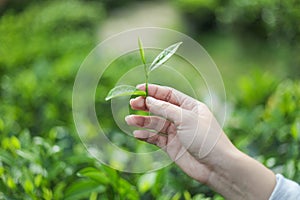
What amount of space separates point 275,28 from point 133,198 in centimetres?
438

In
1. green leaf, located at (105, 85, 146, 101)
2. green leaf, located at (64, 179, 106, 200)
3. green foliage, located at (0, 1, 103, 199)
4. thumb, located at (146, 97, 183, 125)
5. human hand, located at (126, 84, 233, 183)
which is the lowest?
green foliage, located at (0, 1, 103, 199)

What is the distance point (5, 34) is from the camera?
467 cm

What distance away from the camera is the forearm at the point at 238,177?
64.4 inches

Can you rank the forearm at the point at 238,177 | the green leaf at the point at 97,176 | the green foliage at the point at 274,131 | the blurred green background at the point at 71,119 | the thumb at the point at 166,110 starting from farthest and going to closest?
the green foliage at the point at 274,131 → the blurred green background at the point at 71,119 → the green leaf at the point at 97,176 → the forearm at the point at 238,177 → the thumb at the point at 166,110

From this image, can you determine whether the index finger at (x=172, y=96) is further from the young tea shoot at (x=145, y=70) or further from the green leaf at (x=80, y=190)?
the green leaf at (x=80, y=190)

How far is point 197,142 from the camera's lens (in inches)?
61.4

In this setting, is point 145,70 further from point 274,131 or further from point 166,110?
point 274,131

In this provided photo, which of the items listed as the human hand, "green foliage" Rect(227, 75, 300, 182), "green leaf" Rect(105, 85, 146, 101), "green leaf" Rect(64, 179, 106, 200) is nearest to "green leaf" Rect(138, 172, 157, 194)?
"green leaf" Rect(64, 179, 106, 200)

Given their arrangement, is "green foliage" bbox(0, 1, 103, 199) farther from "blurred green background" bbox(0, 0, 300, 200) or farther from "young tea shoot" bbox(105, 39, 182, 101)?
"young tea shoot" bbox(105, 39, 182, 101)

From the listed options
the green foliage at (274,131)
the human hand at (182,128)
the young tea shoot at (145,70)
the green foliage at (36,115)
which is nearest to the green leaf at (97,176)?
the green foliage at (36,115)

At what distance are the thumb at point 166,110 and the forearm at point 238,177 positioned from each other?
0.19m

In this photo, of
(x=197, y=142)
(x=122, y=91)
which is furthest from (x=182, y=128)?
(x=122, y=91)

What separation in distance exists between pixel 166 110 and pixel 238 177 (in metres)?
0.34

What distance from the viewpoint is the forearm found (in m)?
1.64
